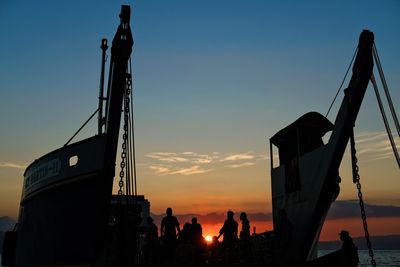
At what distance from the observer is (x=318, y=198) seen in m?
12.6

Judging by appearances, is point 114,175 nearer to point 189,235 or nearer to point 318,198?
point 189,235

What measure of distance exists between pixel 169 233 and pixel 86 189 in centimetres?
262

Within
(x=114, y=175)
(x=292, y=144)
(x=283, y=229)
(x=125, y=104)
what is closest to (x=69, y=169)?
(x=114, y=175)

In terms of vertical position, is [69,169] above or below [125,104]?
below

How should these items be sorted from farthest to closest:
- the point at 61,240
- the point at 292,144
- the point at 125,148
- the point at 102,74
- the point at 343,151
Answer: the point at 102,74
the point at 292,144
the point at 61,240
the point at 343,151
the point at 125,148

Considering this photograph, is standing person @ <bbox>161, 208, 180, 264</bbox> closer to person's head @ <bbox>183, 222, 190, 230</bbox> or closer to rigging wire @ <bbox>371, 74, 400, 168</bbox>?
person's head @ <bbox>183, 222, 190, 230</bbox>

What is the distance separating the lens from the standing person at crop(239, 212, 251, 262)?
46.1 feet

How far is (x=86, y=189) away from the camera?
499 inches

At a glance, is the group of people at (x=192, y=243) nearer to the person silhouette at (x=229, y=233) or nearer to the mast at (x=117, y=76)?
the person silhouette at (x=229, y=233)

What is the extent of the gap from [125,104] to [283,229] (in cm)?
570

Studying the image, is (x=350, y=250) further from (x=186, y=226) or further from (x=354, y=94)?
(x=186, y=226)

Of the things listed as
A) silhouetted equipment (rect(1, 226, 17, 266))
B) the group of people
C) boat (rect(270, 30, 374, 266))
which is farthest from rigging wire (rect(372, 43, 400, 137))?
silhouetted equipment (rect(1, 226, 17, 266))

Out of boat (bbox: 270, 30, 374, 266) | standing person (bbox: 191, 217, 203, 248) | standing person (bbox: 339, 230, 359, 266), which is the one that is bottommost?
standing person (bbox: 339, 230, 359, 266)

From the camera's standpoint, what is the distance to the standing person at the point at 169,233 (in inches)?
501
